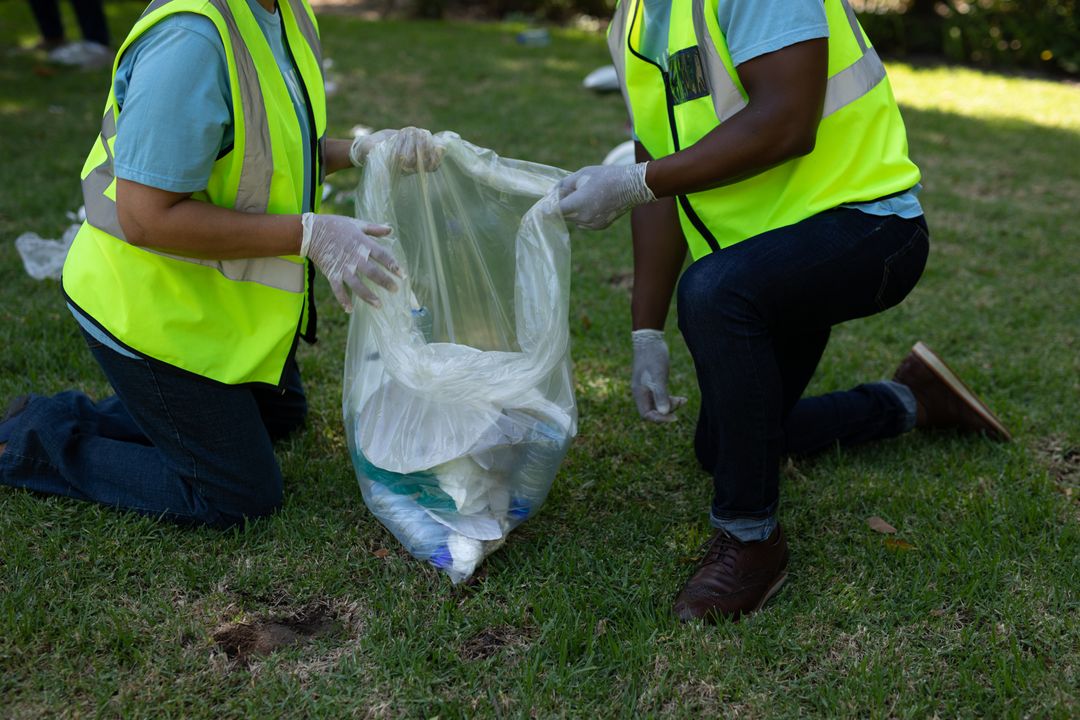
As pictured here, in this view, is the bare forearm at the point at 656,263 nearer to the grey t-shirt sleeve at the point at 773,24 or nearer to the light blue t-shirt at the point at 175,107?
the grey t-shirt sleeve at the point at 773,24

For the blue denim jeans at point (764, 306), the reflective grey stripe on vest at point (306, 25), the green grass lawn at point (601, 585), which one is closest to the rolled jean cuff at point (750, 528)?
the blue denim jeans at point (764, 306)

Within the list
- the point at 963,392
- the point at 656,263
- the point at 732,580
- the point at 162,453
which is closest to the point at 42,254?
the point at 162,453

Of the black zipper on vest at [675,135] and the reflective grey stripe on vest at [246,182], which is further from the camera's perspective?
the black zipper on vest at [675,135]

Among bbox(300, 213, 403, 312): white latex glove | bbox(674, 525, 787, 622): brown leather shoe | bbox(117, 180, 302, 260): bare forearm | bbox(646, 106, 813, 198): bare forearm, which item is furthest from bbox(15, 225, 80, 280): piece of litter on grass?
bbox(674, 525, 787, 622): brown leather shoe

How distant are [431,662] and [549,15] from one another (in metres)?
8.97

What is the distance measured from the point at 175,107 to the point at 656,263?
3.39 ft

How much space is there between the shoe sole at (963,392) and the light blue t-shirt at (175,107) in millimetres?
1753

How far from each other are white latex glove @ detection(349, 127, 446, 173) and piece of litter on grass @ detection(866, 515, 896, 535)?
1.22m

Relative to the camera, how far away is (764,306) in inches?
69.4

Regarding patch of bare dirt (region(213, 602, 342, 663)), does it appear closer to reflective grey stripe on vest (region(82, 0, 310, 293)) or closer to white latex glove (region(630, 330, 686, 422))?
reflective grey stripe on vest (region(82, 0, 310, 293))

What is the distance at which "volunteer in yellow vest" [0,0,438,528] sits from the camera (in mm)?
A: 1698

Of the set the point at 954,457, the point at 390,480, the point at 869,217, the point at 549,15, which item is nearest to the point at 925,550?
the point at 954,457

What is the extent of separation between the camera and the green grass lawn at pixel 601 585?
1.64 m

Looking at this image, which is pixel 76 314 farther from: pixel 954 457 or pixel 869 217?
pixel 954 457
